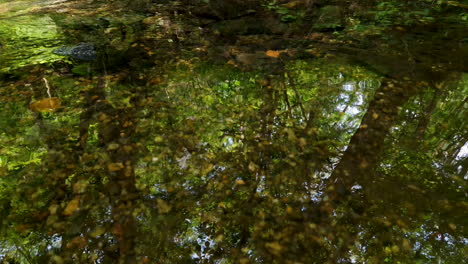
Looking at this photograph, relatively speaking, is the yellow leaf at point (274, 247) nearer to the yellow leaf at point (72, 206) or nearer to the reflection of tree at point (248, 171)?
the reflection of tree at point (248, 171)

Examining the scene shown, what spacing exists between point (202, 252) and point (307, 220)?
877mm

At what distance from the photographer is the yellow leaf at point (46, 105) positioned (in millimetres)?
4195

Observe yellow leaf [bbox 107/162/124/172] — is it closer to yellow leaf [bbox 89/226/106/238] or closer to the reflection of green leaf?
yellow leaf [bbox 89/226/106/238]

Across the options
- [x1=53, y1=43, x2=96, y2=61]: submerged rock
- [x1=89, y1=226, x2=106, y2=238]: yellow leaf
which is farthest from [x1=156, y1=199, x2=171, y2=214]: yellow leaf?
[x1=53, y1=43, x2=96, y2=61]: submerged rock

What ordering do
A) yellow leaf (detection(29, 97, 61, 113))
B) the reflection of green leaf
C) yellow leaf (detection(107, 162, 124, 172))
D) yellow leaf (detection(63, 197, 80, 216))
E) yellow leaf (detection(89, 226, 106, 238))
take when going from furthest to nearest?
the reflection of green leaf, yellow leaf (detection(29, 97, 61, 113)), yellow leaf (detection(107, 162, 124, 172)), yellow leaf (detection(63, 197, 80, 216)), yellow leaf (detection(89, 226, 106, 238))

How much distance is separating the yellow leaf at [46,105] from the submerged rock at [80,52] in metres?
1.49

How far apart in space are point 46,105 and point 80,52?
6.36 feet

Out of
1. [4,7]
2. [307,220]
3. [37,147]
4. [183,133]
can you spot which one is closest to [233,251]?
[307,220]

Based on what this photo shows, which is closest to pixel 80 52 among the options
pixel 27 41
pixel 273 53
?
pixel 27 41

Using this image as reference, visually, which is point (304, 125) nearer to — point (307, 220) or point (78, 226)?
point (307, 220)

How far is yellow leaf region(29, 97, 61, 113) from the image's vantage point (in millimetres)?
4195

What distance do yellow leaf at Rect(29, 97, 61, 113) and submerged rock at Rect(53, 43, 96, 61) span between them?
1.49m

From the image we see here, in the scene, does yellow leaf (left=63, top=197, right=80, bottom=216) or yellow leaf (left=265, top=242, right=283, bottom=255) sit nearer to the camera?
yellow leaf (left=265, top=242, right=283, bottom=255)

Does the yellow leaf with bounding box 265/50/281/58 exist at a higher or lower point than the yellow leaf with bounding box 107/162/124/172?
higher
